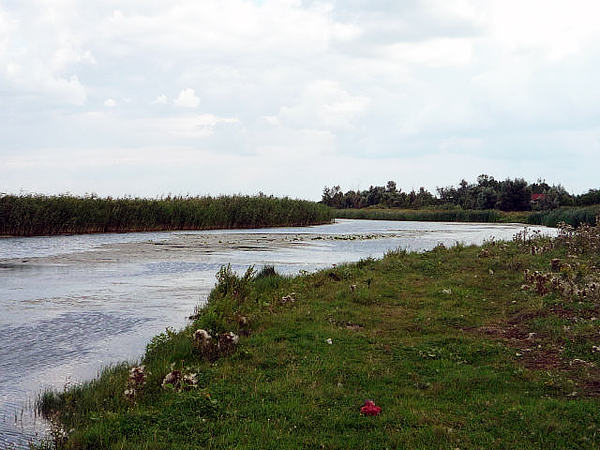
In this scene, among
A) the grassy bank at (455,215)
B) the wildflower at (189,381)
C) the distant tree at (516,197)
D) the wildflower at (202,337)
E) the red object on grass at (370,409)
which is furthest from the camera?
the distant tree at (516,197)

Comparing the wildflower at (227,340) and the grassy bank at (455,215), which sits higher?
the grassy bank at (455,215)

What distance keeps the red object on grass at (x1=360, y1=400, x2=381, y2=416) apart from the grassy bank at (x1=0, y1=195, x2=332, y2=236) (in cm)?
3388

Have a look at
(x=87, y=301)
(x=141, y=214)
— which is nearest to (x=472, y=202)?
(x=141, y=214)

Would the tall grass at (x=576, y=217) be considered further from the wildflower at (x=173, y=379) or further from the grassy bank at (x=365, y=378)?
the wildflower at (x=173, y=379)

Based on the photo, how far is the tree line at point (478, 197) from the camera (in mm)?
79625

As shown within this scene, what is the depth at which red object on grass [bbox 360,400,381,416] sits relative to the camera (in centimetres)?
561

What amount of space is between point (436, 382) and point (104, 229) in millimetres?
37329

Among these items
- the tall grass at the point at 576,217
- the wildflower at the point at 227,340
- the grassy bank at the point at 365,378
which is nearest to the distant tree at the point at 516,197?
the tall grass at the point at 576,217

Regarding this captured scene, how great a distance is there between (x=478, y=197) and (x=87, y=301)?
86899mm

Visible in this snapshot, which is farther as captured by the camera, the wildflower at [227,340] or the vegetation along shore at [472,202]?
the vegetation along shore at [472,202]

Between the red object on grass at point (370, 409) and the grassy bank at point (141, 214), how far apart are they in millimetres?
33880

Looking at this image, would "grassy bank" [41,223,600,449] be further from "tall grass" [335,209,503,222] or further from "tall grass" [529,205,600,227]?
"tall grass" [335,209,503,222]

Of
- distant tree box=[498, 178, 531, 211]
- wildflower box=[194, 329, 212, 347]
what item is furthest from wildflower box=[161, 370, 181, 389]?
distant tree box=[498, 178, 531, 211]

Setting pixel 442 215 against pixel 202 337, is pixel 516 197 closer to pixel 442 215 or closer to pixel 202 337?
pixel 442 215
